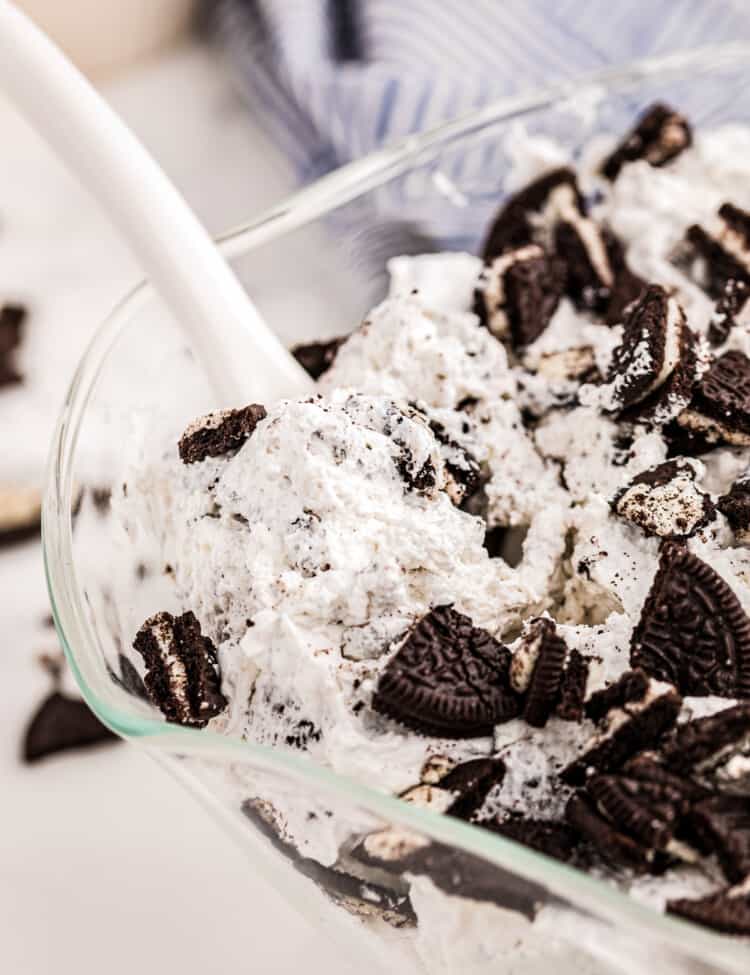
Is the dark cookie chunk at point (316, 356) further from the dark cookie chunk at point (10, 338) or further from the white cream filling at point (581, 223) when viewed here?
the dark cookie chunk at point (10, 338)

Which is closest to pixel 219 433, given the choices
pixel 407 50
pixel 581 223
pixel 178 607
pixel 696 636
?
pixel 178 607

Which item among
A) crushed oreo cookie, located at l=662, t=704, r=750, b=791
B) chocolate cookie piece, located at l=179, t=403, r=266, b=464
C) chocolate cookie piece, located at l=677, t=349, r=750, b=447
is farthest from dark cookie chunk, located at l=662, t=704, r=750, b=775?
chocolate cookie piece, located at l=179, t=403, r=266, b=464

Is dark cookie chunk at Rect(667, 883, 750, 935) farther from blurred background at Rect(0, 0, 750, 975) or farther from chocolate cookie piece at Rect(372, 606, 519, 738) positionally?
blurred background at Rect(0, 0, 750, 975)

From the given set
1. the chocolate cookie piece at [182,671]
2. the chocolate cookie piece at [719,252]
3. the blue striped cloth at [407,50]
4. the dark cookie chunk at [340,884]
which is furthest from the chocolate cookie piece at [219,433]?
the blue striped cloth at [407,50]

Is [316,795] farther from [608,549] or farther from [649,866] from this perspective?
[608,549]

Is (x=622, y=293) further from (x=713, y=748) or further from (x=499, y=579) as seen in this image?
(x=713, y=748)

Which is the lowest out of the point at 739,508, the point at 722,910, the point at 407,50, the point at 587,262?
the point at 722,910
